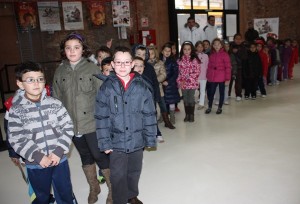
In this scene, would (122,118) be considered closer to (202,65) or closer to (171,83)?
(171,83)

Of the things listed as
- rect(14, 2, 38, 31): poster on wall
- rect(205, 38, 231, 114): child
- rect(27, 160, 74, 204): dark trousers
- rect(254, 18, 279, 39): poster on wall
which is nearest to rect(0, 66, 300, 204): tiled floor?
rect(27, 160, 74, 204): dark trousers

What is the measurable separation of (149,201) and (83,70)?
1.20 metres

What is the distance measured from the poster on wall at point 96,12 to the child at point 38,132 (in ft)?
20.9

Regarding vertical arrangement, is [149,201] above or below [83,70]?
below

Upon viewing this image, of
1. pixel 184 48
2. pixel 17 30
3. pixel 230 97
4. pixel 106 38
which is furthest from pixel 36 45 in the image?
pixel 230 97

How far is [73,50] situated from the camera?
2127 millimetres

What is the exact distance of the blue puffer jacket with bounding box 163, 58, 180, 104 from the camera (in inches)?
175

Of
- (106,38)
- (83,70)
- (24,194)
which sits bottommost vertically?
(24,194)

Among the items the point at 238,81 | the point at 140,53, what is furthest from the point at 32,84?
the point at 238,81

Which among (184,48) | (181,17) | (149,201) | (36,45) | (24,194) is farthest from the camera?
(181,17)

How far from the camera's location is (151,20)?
8727 millimetres

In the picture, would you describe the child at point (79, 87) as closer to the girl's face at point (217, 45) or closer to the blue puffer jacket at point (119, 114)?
the blue puffer jacket at point (119, 114)

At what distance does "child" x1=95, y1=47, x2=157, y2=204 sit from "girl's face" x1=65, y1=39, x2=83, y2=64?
31 centimetres

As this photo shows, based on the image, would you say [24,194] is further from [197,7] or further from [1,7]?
[197,7]
